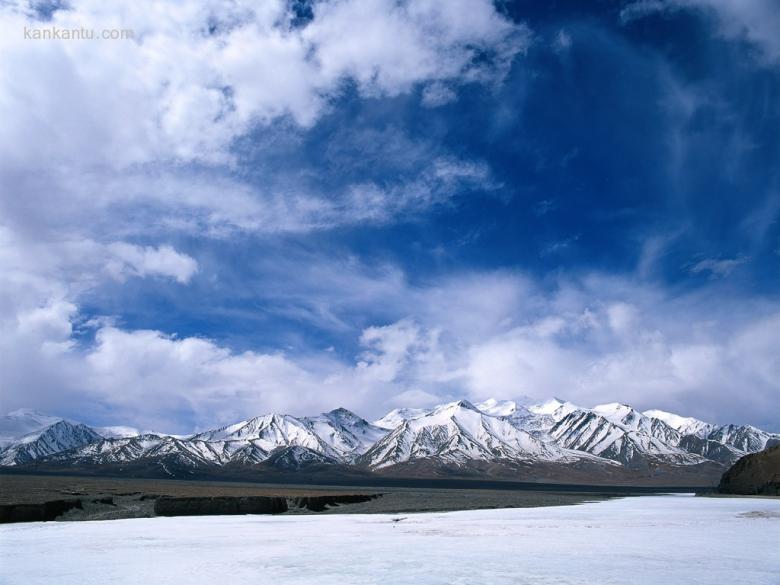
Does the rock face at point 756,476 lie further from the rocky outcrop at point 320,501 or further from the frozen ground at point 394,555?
the frozen ground at point 394,555

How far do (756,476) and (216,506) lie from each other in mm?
74602

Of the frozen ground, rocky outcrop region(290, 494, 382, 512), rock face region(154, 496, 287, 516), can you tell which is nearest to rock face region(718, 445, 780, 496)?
rocky outcrop region(290, 494, 382, 512)

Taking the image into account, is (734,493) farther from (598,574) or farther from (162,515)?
(598,574)

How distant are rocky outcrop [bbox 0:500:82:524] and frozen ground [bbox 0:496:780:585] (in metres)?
5.75

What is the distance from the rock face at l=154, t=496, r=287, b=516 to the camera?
4472 centimetres

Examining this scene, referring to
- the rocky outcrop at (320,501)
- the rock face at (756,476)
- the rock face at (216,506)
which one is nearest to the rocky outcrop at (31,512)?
the rock face at (216,506)

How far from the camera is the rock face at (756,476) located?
7950cm

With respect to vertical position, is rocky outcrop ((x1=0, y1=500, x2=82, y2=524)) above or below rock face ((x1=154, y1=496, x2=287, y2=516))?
above

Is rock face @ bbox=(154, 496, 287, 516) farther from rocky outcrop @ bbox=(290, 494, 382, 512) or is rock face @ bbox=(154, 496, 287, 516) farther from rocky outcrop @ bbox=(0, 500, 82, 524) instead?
rocky outcrop @ bbox=(0, 500, 82, 524)

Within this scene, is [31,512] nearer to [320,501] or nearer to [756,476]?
[320,501]

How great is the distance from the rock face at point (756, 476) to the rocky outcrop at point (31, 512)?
81.9m

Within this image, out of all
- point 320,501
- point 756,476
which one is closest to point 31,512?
point 320,501

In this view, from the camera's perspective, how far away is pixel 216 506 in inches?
1847

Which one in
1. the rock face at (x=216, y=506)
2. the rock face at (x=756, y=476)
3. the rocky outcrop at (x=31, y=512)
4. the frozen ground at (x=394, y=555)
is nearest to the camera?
the frozen ground at (x=394, y=555)
